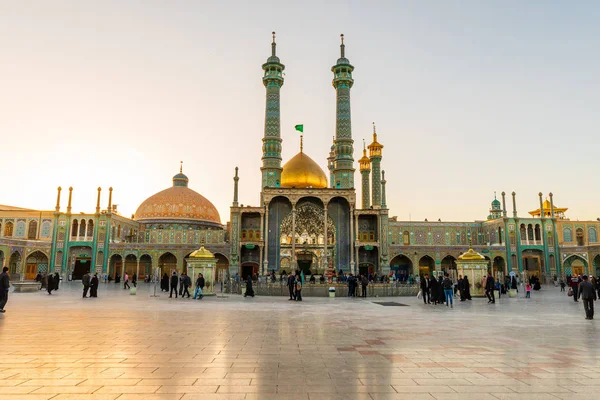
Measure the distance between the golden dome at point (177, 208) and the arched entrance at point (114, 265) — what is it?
8.82 m

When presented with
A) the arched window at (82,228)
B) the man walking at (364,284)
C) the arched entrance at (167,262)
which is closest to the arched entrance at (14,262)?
the arched window at (82,228)

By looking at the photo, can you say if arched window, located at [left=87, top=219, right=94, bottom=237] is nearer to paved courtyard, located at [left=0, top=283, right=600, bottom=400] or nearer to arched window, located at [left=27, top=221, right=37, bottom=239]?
arched window, located at [left=27, top=221, right=37, bottom=239]

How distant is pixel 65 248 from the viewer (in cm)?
4350

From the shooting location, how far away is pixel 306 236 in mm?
40906

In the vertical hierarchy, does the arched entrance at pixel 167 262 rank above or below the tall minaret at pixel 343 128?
below

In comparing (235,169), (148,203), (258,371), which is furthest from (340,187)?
(258,371)

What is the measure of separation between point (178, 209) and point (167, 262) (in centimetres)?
992

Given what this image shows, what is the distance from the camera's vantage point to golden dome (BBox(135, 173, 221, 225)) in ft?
178

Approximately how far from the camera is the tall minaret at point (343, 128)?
1665 inches

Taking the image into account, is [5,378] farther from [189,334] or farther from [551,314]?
[551,314]

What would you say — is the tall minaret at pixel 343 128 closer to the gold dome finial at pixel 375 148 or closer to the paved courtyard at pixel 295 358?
the gold dome finial at pixel 375 148

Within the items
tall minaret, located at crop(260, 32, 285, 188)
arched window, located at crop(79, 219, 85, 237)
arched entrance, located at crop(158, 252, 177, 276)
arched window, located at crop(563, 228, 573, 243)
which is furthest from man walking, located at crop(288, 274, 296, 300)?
arched window, located at crop(563, 228, 573, 243)

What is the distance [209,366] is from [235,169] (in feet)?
119

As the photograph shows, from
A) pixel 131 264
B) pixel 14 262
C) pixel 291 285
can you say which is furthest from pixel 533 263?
pixel 14 262
